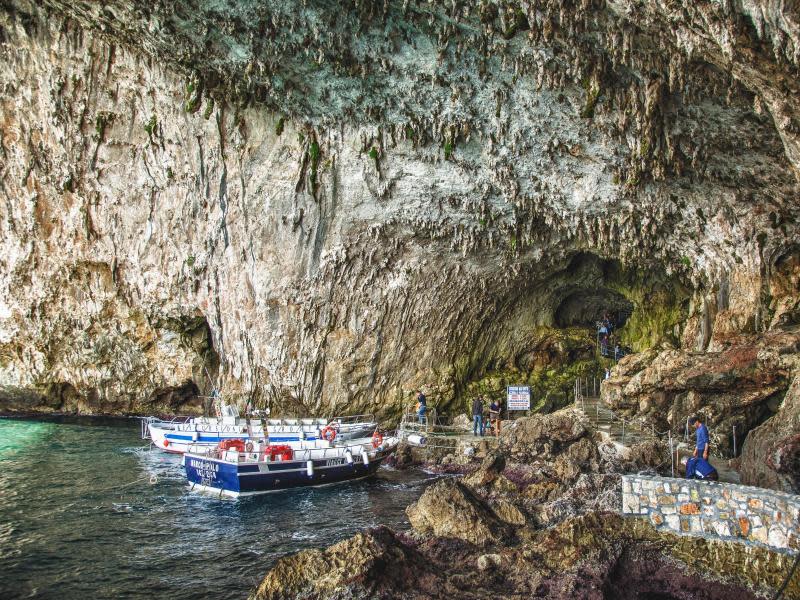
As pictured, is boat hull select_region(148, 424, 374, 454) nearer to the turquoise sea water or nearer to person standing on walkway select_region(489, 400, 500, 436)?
the turquoise sea water

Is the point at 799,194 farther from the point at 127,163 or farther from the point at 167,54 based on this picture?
the point at 127,163

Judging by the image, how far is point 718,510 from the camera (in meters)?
10.1

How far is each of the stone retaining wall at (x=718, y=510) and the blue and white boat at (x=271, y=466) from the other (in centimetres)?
1143

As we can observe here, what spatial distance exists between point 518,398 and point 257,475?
1291 centimetres

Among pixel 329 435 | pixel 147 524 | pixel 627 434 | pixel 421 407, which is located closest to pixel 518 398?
pixel 421 407

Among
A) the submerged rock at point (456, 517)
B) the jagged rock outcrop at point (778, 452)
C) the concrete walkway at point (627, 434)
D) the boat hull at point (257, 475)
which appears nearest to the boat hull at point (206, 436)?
the boat hull at point (257, 475)

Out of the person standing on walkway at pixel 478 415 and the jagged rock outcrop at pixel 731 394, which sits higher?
the jagged rock outcrop at pixel 731 394

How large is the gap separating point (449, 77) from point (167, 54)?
33.2 ft

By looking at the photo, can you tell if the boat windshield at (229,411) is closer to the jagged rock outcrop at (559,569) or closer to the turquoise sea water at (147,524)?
the turquoise sea water at (147,524)

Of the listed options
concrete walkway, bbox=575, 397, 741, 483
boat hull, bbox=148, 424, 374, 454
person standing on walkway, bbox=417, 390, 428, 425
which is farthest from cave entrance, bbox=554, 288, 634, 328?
boat hull, bbox=148, 424, 374, 454

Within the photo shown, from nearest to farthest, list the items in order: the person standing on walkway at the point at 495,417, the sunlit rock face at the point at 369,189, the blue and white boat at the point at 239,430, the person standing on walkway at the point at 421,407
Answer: the sunlit rock face at the point at 369,189 → the person standing on walkway at the point at 495,417 → the blue and white boat at the point at 239,430 → the person standing on walkway at the point at 421,407

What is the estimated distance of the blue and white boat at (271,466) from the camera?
18.4 metres

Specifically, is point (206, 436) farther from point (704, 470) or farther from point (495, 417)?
point (704, 470)

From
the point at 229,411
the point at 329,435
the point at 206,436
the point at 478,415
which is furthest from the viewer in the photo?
the point at 229,411
